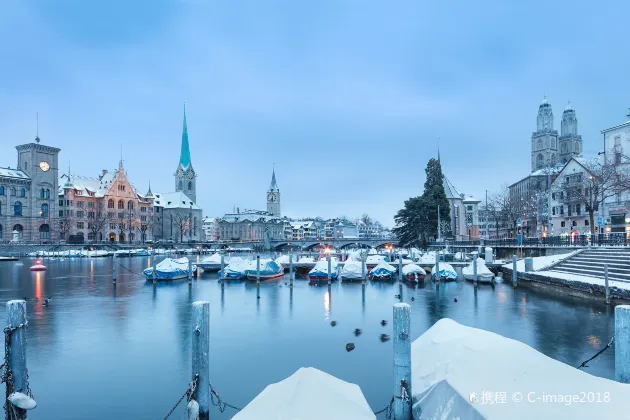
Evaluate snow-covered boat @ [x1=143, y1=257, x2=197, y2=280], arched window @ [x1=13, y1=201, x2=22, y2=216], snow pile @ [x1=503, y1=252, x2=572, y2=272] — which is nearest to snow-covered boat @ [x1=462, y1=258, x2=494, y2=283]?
snow pile @ [x1=503, y1=252, x2=572, y2=272]

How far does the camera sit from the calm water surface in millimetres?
15742

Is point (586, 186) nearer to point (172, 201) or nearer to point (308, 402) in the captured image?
point (308, 402)

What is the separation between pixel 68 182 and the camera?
126188mm

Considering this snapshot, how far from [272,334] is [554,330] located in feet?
50.4

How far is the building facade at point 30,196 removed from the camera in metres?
106

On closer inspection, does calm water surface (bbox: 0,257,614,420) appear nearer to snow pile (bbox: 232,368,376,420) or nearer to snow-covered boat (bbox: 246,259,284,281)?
snow pile (bbox: 232,368,376,420)

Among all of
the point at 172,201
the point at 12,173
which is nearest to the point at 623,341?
the point at 12,173

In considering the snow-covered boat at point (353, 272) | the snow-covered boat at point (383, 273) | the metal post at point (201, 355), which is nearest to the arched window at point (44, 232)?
the snow-covered boat at point (353, 272)

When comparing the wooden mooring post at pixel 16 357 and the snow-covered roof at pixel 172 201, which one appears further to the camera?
the snow-covered roof at pixel 172 201

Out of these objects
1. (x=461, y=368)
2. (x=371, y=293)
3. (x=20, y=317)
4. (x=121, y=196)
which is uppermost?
(x=121, y=196)

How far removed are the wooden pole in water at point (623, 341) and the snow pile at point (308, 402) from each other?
6668 mm

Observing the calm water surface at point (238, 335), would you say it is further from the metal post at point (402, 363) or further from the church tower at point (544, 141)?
the church tower at point (544, 141)

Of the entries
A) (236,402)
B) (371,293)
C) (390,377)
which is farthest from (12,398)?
(371,293)

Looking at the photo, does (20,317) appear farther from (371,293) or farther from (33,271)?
(33,271)
